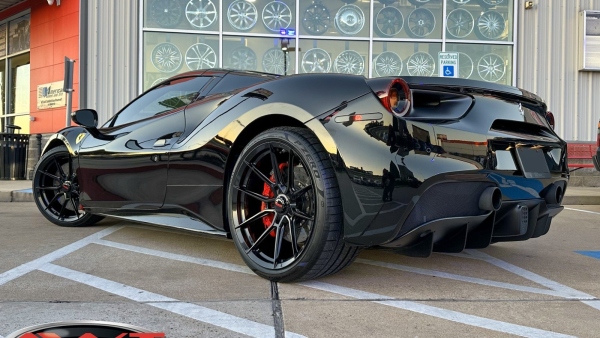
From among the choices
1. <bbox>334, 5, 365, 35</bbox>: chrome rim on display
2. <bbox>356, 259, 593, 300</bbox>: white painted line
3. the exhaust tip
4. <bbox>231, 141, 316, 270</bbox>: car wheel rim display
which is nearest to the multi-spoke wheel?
<bbox>231, 141, 316, 270</bbox>: car wheel rim display

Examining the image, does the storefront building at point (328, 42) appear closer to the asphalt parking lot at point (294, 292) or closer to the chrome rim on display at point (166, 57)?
the chrome rim on display at point (166, 57)

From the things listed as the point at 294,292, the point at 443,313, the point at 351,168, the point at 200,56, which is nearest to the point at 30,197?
the point at 200,56

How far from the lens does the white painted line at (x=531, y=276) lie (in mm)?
3002

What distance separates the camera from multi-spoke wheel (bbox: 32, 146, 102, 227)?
4988 millimetres

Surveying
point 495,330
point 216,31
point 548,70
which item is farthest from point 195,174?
point 548,70

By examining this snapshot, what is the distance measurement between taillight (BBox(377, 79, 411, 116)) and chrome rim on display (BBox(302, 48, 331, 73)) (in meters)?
9.51

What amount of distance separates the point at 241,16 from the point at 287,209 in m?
9.78

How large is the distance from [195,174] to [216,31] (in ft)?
29.9

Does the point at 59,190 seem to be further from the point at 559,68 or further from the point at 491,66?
the point at 559,68

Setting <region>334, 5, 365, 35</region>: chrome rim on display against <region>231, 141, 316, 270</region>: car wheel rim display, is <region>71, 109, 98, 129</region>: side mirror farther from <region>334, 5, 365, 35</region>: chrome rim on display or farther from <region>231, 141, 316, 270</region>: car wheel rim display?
<region>334, 5, 365, 35</region>: chrome rim on display

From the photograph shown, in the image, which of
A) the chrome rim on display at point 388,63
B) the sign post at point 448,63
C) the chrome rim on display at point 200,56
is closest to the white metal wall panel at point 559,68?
the chrome rim on display at point 388,63

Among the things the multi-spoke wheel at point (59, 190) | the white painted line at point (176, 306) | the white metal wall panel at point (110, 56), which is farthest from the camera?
the white metal wall panel at point (110, 56)

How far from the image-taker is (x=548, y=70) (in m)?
12.4

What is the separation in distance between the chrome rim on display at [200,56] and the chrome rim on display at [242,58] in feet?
1.22
